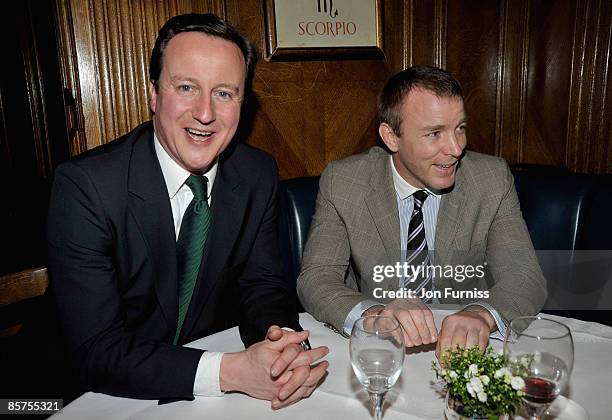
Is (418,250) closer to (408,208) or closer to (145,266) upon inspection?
(408,208)

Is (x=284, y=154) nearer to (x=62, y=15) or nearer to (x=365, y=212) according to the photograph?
(x=365, y=212)

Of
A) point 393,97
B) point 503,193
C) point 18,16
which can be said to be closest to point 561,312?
point 503,193

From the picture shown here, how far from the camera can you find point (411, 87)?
2113mm

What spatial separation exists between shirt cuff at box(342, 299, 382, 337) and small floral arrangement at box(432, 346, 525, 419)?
54 cm

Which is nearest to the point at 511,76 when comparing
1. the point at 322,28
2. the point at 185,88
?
the point at 322,28

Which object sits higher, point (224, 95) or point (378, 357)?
point (224, 95)

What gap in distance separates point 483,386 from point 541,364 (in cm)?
13

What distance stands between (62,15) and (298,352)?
1952mm

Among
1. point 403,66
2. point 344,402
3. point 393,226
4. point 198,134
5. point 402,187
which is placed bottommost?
point 344,402

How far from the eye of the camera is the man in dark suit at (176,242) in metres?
1.27

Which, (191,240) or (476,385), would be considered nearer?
(476,385)

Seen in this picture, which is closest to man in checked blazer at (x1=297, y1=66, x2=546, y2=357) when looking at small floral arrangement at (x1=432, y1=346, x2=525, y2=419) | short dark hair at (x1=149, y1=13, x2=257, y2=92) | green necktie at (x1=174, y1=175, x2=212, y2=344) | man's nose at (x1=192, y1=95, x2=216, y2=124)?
green necktie at (x1=174, y1=175, x2=212, y2=344)

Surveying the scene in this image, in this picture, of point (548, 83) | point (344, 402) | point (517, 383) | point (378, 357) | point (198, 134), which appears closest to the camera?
point (517, 383)

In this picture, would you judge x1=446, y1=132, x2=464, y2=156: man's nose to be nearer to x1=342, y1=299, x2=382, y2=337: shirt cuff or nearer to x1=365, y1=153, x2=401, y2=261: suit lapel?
x1=365, y1=153, x2=401, y2=261: suit lapel
